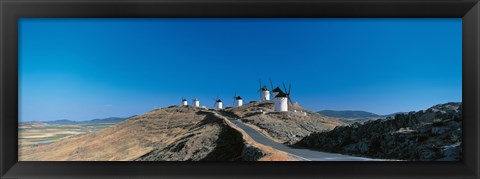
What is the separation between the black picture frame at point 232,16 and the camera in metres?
4.07

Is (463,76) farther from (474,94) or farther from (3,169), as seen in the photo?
(3,169)

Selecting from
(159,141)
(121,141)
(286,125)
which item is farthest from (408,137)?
(121,141)

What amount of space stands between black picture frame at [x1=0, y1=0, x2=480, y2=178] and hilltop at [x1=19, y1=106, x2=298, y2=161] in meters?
6.73

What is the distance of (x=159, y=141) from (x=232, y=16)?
29.8 meters

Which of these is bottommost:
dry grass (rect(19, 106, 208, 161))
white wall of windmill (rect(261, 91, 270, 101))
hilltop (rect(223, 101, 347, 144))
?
dry grass (rect(19, 106, 208, 161))

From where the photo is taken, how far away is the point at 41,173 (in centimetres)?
416

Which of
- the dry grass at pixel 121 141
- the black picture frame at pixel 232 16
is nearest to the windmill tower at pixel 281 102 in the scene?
the dry grass at pixel 121 141

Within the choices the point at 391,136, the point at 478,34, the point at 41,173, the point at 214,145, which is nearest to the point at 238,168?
the point at 41,173

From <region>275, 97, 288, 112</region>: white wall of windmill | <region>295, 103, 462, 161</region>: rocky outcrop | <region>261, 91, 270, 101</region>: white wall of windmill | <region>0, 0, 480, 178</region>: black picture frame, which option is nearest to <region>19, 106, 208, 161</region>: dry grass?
<region>275, 97, 288, 112</region>: white wall of windmill

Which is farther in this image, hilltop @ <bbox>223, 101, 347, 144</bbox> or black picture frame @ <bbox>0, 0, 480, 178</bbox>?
hilltop @ <bbox>223, 101, 347, 144</bbox>

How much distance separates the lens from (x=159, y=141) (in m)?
32.3

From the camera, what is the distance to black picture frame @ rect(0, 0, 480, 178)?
407 centimetres

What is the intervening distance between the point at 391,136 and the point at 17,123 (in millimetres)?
9217

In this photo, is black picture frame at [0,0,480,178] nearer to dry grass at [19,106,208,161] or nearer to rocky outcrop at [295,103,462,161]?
rocky outcrop at [295,103,462,161]
